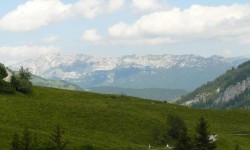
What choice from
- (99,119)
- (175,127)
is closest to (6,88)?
(99,119)

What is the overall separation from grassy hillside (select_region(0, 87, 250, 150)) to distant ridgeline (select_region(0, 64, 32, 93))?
8.82ft

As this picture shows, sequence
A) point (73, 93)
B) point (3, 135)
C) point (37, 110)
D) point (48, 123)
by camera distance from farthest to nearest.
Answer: point (73, 93), point (37, 110), point (48, 123), point (3, 135)

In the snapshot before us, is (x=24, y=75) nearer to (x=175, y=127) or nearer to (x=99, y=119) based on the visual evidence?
(x=99, y=119)

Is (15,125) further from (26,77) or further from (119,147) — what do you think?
(26,77)

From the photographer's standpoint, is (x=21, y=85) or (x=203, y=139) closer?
(x=203, y=139)

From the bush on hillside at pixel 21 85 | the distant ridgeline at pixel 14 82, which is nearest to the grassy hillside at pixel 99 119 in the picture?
the distant ridgeline at pixel 14 82

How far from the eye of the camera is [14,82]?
→ 365ft

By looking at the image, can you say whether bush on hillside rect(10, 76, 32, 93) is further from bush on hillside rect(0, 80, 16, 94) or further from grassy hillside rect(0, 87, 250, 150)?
grassy hillside rect(0, 87, 250, 150)

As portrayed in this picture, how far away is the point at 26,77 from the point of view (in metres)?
121

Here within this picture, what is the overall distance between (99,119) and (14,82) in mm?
28261

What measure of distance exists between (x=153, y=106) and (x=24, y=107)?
40.6 m

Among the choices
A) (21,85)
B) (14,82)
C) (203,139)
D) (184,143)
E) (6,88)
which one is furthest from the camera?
(21,85)

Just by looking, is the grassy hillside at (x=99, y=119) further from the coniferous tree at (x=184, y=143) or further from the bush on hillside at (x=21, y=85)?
the coniferous tree at (x=184, y=143)

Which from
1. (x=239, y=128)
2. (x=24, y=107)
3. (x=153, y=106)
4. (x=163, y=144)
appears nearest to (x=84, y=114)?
(x=24, y=107)
